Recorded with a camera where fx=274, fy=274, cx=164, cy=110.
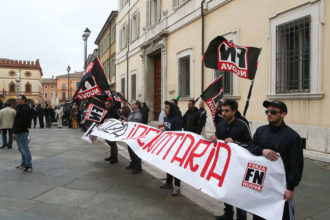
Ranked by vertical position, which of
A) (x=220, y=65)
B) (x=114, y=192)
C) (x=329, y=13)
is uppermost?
(x=329, y=13)

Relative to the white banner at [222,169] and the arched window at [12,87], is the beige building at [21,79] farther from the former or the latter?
the white banner at [222,169]

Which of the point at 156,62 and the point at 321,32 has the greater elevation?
the point at 156,62

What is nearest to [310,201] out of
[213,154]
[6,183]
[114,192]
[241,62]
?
[213,154]

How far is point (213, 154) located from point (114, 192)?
2102 mm

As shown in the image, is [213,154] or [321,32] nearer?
[213,154]

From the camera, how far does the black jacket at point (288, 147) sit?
2.63 meters

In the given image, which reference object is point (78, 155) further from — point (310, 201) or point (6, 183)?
point (310, 201)

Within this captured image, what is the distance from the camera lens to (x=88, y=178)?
18.8 ft

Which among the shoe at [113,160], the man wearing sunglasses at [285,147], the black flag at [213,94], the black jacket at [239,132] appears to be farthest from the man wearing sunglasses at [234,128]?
the shoe at [113,160]

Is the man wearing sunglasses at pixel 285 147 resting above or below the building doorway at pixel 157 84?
below

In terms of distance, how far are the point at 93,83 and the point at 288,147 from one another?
5133 mm

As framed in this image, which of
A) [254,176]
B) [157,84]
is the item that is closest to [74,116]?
[157,84]

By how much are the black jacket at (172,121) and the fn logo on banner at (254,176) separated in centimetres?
225

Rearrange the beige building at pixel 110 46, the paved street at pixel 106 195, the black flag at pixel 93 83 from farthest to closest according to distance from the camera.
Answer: the beige building at pixel 110 46, the black flag at pixel 93 83, the paved street at pixel 106 195
